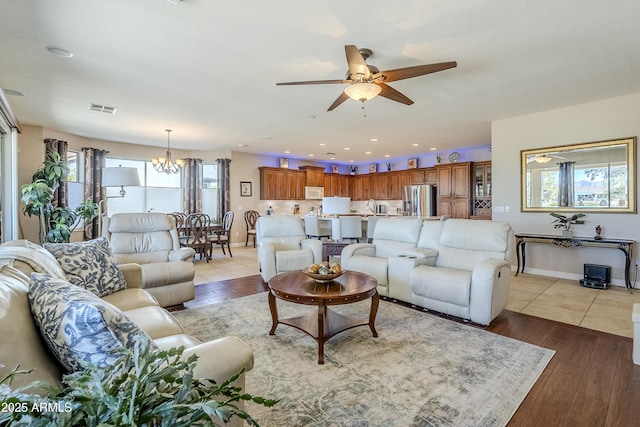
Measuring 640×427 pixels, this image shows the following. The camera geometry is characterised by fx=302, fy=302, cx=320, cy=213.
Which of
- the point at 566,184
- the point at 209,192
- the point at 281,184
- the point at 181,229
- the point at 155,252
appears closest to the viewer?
the point at 155,252

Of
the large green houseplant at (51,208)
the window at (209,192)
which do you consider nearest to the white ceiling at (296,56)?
the large green houseplant at (51,208)

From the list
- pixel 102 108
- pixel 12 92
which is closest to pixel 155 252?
pixel 102 108

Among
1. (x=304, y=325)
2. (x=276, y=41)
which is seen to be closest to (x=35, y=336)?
(x=304, y=325)

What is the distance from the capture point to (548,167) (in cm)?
486

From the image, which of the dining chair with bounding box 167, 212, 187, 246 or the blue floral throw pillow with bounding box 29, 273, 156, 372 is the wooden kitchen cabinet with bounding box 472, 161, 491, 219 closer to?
the dining chair with bounding box 167, 212, 187, 246

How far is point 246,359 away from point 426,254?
112 inches

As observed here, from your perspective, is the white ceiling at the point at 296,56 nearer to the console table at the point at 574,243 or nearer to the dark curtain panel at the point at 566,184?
the dark curtain panel at the point at 566,184

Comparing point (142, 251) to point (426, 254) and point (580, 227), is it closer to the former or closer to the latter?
point (426, 254)

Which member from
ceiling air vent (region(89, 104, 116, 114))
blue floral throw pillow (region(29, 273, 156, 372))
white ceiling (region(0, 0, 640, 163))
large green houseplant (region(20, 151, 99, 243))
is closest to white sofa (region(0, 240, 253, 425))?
blue floral throw pillow (region(29, 273, 156, 372))

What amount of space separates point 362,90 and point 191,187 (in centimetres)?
648

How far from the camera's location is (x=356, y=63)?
2547mm

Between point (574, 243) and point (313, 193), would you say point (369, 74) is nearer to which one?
point (574, 243)

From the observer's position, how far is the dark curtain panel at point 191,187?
8.02 m

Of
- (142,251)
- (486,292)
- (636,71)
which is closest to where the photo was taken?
(486,292)
